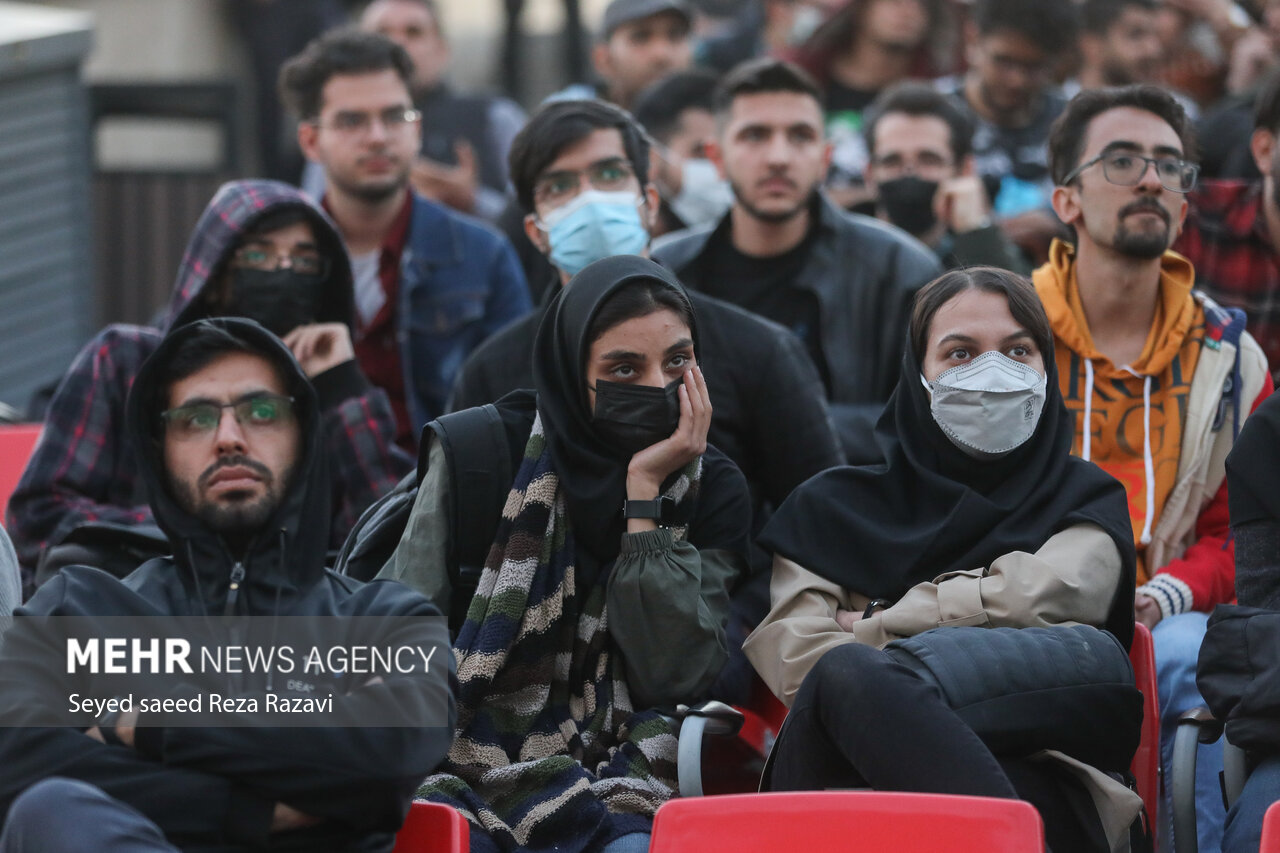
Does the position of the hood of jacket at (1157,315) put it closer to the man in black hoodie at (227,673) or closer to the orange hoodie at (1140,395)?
the orange hoodie at (1140,395)

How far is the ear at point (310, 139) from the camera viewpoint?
5977mm

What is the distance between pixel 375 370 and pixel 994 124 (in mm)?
2817

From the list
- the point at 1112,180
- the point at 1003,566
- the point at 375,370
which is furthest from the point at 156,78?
the point at 1003,566

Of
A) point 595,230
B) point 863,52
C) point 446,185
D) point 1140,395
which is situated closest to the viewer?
point 1140,395

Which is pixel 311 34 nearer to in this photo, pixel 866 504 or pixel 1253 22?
pixel 1253 22

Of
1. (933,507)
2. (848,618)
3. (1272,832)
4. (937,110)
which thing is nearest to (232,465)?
(848,618)

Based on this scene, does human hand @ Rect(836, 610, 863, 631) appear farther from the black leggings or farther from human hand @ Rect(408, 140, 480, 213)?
human hand @ Rect(408, 140, 480, 213)

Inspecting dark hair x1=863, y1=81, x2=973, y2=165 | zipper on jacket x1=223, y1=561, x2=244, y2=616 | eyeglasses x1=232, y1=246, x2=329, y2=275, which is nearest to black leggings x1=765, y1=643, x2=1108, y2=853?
zipper on jacket x1=223, y1=561, x2=244, y2=616

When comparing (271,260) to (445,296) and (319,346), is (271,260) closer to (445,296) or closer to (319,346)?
(319,346)

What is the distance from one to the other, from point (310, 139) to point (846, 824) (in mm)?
3910

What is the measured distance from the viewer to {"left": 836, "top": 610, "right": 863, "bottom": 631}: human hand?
3580 millimetres

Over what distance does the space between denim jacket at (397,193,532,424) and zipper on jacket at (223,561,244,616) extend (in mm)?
2199

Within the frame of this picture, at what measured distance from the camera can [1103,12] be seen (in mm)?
7410

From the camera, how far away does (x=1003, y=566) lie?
3.46 m
